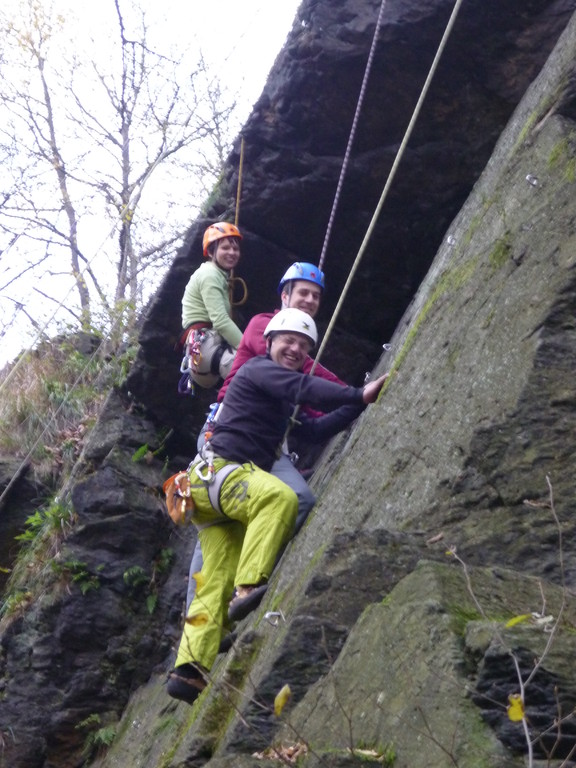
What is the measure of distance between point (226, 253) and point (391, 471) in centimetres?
361

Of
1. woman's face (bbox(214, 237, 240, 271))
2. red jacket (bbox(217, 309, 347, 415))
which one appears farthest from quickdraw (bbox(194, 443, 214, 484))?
woman's face (bbox(214, 237, 240, 271))

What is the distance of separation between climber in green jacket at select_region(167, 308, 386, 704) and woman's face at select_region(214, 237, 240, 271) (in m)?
1.99

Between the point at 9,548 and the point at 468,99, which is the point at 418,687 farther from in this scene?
the point at 9,548

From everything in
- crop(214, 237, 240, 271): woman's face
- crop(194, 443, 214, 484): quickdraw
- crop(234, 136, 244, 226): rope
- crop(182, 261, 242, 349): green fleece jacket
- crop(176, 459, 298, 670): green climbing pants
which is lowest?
crop(176, 459, 298, 670): green climbing pants

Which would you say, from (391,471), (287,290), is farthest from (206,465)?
(287,290)

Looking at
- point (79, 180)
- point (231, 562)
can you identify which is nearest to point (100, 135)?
point (79, 180)

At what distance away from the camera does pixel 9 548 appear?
9.32 metres

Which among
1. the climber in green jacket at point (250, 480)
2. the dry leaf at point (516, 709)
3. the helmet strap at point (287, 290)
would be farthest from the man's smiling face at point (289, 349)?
the dry leaf at point (516, 709)

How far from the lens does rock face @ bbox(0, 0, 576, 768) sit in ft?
9.39

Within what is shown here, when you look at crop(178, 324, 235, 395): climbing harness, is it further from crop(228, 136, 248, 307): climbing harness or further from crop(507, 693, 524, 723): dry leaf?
crop(507, 693, 524, 723): dry leaf

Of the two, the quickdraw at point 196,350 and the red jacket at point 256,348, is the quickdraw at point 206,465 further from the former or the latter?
the quickdraw at point 196,350

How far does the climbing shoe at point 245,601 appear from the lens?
4668 mm

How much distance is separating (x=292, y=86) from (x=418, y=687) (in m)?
5.60

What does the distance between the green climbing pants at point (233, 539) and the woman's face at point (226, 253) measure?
2.66 meters
